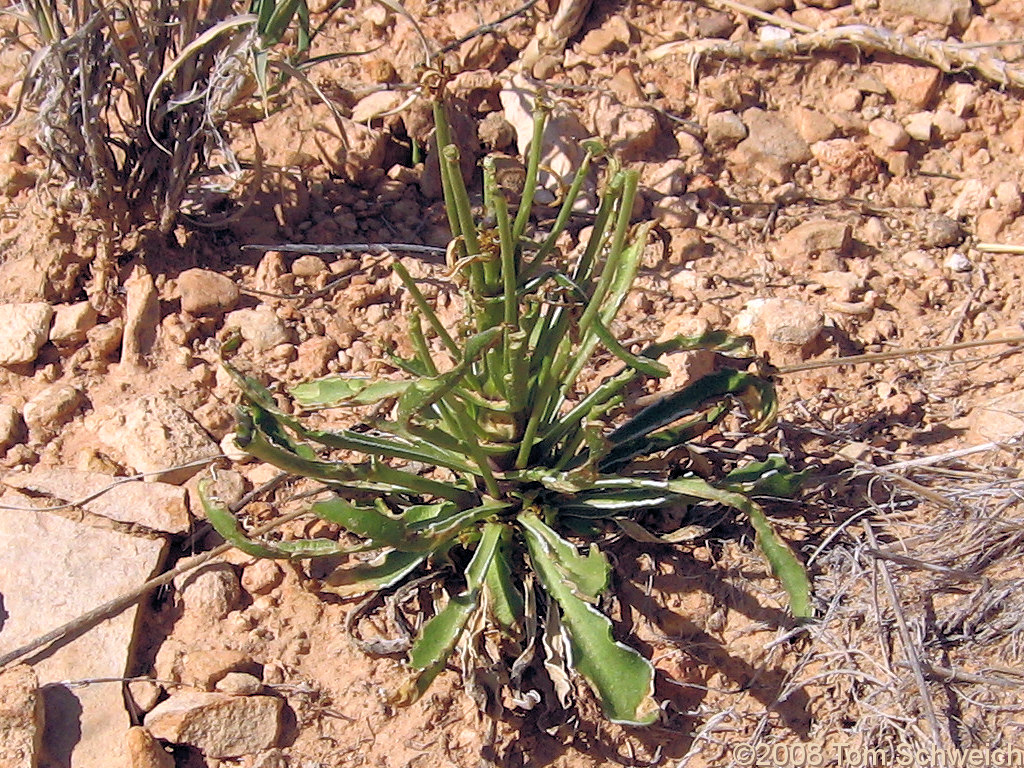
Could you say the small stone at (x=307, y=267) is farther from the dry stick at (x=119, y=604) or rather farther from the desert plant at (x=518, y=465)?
the dry stick at (x=119, y=604)

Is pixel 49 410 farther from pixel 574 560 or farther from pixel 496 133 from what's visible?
pixel 496 133

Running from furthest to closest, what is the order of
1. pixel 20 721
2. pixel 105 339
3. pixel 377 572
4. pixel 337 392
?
pixel 105 339
pixel 337 392
pixel 377 572
pixel 20 721

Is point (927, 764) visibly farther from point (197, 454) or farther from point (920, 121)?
point (920, 121)

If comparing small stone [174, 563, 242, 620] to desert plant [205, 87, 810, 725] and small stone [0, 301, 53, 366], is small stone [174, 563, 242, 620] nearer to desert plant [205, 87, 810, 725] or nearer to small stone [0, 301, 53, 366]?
desert plant [205, 87, 810, 725]

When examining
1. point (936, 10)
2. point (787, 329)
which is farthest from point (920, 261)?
point (936, 10)

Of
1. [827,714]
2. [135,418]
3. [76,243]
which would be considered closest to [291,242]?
[76,243]

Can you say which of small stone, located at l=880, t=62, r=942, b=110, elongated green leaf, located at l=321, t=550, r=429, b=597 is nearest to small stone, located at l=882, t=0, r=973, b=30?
small stone, located at l=880, t=62, r=942, b=110
